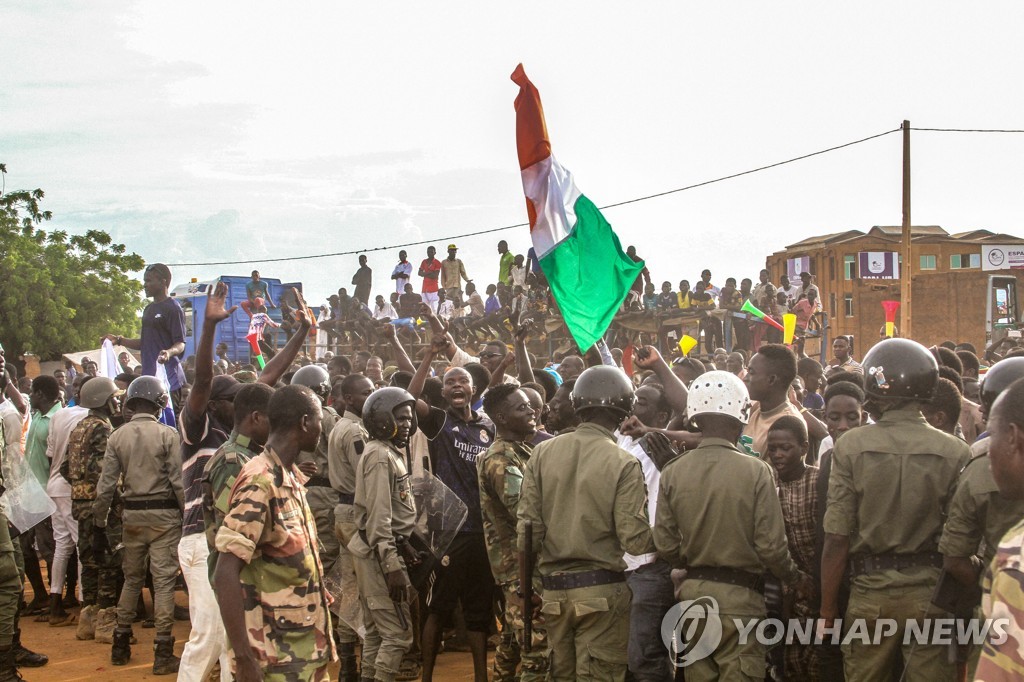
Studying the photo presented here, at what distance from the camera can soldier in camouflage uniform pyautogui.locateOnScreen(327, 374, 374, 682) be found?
723cm

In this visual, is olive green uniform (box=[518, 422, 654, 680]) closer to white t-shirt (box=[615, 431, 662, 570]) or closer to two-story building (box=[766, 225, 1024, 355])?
white t-shirt (box=[615, 431, 662, 570])

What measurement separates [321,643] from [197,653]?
2.17m

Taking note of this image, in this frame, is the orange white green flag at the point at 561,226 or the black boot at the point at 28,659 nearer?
the black boot at the point at 28,659

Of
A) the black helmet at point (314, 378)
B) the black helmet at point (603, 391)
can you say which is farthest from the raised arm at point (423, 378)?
the black helmet at point (603, 391)

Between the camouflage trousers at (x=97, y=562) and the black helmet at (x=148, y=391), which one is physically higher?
the black helmet at (x=148, y=391)

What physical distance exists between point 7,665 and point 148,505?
161 centimetres

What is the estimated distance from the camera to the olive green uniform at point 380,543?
6.49 m

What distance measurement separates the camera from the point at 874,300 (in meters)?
31.8

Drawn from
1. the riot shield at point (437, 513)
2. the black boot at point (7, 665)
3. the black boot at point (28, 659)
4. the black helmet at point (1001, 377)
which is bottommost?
the black boot at point (28, 659)

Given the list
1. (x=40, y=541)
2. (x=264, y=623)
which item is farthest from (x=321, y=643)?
(x=40, y=541)

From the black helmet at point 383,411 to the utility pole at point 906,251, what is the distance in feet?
54.5

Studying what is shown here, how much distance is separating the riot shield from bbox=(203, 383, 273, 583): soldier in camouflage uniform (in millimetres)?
1878

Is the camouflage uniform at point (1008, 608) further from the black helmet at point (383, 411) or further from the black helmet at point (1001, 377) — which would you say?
the black helmet at point (383, 411)

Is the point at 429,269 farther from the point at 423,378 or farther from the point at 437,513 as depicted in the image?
the point at 437,513
